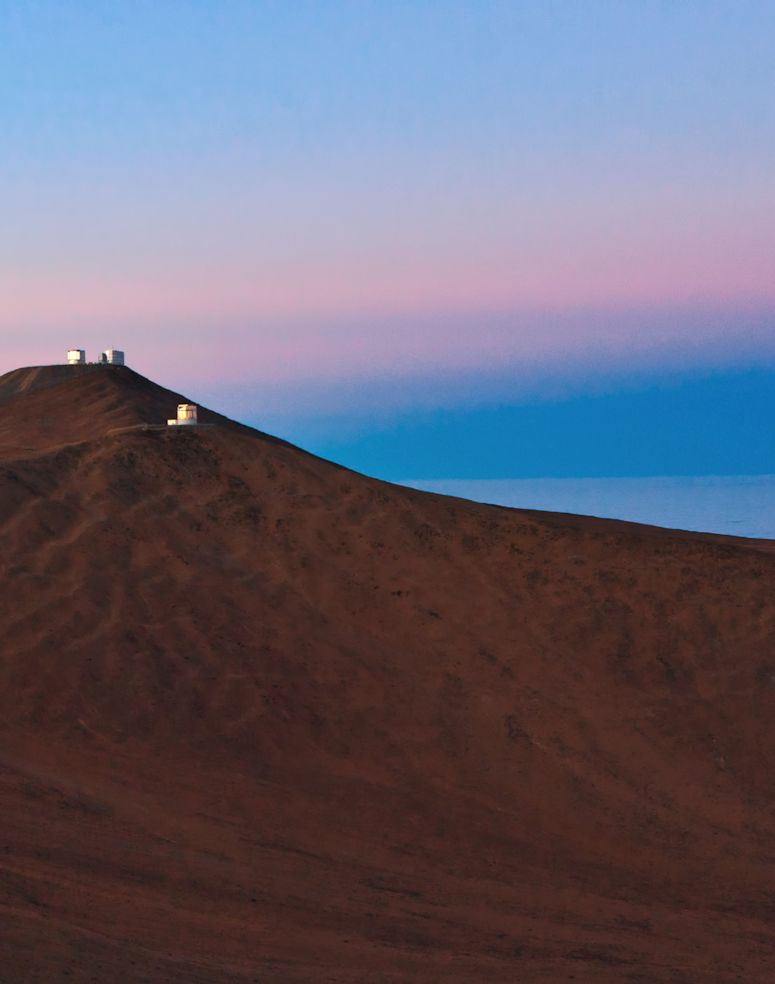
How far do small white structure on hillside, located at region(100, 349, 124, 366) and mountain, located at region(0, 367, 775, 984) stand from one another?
6.03 m

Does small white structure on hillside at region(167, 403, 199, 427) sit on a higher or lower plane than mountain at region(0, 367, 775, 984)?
higher

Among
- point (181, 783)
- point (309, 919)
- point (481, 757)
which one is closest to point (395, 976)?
point (309, 919)

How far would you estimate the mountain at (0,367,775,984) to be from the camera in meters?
14.9

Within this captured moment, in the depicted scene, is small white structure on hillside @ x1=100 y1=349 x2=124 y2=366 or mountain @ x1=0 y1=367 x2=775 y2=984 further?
small white structure on hillside @ x1=100 y1=349 x2=124 y2=366

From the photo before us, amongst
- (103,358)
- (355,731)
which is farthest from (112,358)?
(355,731)

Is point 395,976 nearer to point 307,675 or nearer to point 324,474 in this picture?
point 307,675

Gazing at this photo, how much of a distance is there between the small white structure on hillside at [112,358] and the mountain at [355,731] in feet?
19.8

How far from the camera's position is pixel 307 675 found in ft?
74.3

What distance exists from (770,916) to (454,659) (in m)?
7.95

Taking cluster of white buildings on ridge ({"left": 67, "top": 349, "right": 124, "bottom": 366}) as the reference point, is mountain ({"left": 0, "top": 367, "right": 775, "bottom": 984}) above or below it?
below

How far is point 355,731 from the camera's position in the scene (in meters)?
21.5

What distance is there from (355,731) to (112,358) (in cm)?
1983

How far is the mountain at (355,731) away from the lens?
14.9 metres

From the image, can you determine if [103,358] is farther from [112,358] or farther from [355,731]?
[355,731]
